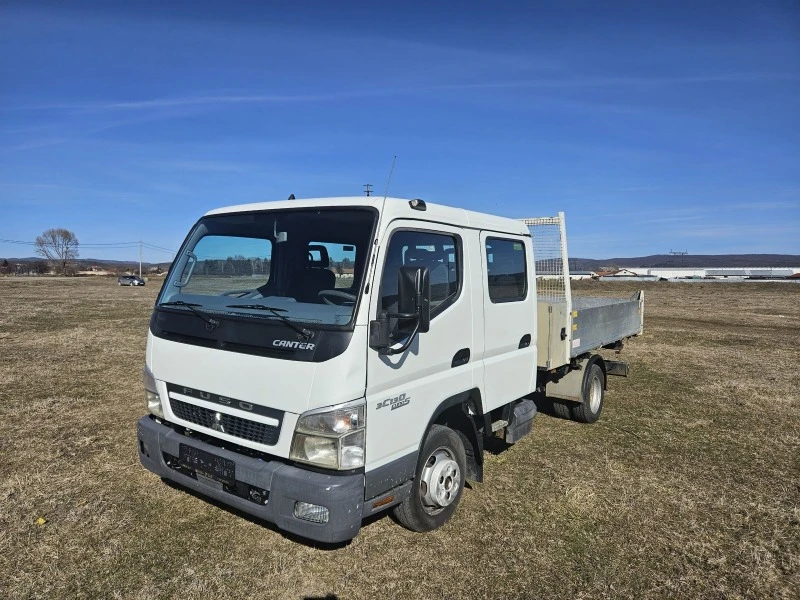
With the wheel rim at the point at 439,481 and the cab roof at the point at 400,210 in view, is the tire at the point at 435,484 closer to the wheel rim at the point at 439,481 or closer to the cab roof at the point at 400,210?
the wheel rim at the point at 439,481

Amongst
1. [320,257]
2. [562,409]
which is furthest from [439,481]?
[562,409]

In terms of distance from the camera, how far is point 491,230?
4.46 m

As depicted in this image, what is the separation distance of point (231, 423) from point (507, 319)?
2.45 m

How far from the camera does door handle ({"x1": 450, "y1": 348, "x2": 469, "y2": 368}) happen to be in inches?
152

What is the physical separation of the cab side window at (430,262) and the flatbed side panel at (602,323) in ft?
7.90

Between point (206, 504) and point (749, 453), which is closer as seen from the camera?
point (206, 504)

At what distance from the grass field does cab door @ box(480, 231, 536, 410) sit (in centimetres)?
100

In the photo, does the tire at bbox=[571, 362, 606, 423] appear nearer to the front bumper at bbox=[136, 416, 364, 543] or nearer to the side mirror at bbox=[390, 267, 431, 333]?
the side mirror at bbox=[390, 267, 431, 333]

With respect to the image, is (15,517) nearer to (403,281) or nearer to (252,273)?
(252,273)

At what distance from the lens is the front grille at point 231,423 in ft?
10.4

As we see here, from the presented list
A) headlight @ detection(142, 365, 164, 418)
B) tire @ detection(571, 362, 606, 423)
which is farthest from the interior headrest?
tire @ detection(571, 362, 606, 423)

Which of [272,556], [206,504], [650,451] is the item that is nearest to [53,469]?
[206,504]

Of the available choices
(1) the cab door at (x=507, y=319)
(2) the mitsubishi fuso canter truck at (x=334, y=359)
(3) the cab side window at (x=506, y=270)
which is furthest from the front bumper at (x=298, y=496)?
(3) the cab side window at (x=506, y=270)

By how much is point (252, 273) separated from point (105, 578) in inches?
88.5
